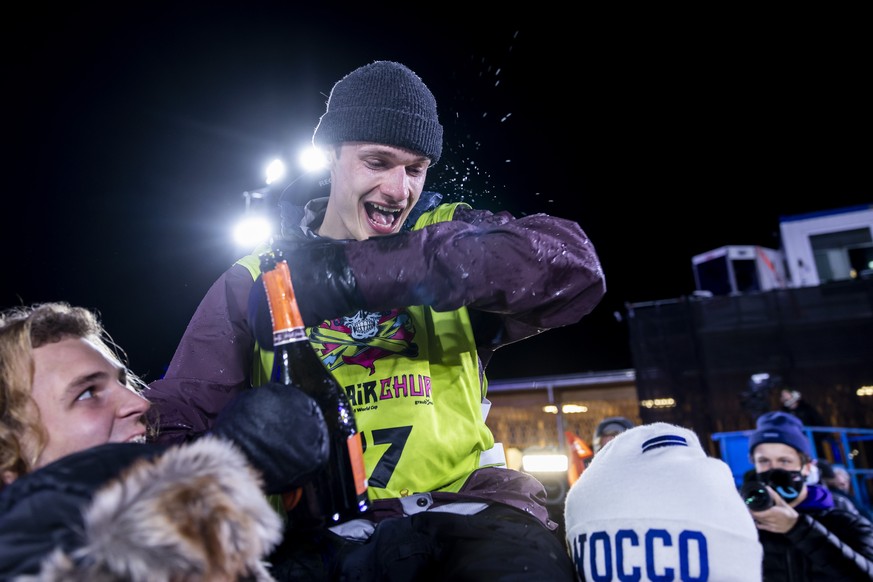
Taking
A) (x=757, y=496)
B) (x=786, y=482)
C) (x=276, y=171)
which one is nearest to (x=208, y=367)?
(x=757, y=496)

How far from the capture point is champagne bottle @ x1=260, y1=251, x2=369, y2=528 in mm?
1364

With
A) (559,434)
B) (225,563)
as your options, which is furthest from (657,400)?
(225,563)

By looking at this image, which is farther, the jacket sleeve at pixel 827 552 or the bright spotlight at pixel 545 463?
the bright spotlight at pixel 545 463

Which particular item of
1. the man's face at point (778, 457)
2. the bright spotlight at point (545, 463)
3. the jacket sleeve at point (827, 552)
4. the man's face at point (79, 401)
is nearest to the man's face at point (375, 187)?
the man's face at point (79, 401)

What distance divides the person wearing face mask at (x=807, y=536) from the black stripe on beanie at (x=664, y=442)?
269cm

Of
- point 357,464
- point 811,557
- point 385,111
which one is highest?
point 385,111

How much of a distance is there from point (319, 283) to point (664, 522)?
1.01 m

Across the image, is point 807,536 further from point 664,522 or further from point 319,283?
point 319,283

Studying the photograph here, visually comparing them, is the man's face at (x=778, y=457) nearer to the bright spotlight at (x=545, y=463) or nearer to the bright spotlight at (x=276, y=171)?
the bright spotlight at (x=545, y=463)

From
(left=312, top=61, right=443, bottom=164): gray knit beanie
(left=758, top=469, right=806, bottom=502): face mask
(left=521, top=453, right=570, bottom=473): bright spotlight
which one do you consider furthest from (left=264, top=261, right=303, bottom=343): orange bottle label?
(left=521, top=453, right=570, bottom=473): bright spotlight

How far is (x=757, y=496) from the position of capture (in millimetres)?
3719

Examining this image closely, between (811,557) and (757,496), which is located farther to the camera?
(811,557)

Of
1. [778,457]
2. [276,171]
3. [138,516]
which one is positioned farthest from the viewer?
[276,171]

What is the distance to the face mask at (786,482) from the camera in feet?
14.4
